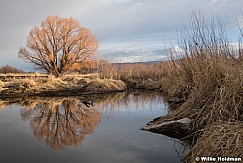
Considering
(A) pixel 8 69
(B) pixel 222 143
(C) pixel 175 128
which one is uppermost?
(A) pixel 8 69

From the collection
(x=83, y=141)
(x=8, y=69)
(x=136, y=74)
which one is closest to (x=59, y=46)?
(x=136, y=74)

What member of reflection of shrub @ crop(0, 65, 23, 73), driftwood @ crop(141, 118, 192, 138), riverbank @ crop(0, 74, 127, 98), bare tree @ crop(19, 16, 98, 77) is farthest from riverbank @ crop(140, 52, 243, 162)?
reflection of shrub @ crop(0, 65, 23, 73)

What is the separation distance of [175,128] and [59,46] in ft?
69.6

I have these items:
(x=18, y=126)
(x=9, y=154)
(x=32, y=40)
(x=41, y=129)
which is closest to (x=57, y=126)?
(x=41, y=129)

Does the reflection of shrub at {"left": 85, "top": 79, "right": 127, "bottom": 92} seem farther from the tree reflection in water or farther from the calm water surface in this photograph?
the calm water surface

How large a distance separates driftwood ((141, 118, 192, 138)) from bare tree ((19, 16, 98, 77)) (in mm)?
20003

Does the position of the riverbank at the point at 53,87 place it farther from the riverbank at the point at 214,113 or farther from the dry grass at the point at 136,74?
the riverbank at the point at 214,113

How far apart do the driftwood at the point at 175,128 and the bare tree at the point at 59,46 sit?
65.6ft

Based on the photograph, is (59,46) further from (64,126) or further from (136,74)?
(64,126)

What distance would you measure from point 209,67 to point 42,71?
2261 centimetres

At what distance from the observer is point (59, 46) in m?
24.8

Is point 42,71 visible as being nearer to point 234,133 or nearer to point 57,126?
point 57,126

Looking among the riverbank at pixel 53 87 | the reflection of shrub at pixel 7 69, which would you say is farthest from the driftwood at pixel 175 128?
the reflection of shrub at pixel 7 69

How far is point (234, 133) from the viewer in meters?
3.23
